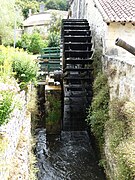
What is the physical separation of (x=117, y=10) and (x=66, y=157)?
600 cm

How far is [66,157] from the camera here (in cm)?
1101

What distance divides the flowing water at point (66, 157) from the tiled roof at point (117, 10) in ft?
15.6

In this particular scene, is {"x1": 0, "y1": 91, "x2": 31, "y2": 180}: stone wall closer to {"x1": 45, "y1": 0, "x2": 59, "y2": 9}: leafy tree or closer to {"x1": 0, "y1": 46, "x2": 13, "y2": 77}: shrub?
{"x1": 0, "y1": 46, "x2": 13, "y2": 77}: shrub

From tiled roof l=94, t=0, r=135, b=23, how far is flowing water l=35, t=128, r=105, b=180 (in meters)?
4.75

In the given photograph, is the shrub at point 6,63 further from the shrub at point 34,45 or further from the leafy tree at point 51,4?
the leafy tree at point 51,4

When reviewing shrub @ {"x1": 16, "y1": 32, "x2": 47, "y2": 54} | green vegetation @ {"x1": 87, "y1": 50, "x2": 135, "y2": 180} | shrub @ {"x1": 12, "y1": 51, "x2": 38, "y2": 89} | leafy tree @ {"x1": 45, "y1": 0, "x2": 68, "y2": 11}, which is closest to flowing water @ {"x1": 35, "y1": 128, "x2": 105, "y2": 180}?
green vegetation @ {"x1": 87, "y1": 50, "x2": 135, "y2": 180}

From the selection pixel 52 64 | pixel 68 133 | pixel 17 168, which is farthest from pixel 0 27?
pixel 17 168

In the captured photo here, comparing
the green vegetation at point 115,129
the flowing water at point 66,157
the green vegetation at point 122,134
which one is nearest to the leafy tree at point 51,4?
the flowing water at point 66,157

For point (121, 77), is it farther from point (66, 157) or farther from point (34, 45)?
point (34, 45)

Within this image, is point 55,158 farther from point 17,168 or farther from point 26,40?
point 26,40

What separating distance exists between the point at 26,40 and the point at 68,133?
687 inches

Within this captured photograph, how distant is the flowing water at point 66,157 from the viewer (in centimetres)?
973

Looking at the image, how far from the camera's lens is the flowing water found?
31.9 ft

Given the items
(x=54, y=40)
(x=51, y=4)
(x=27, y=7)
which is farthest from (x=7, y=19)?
(x=51, y=4)
